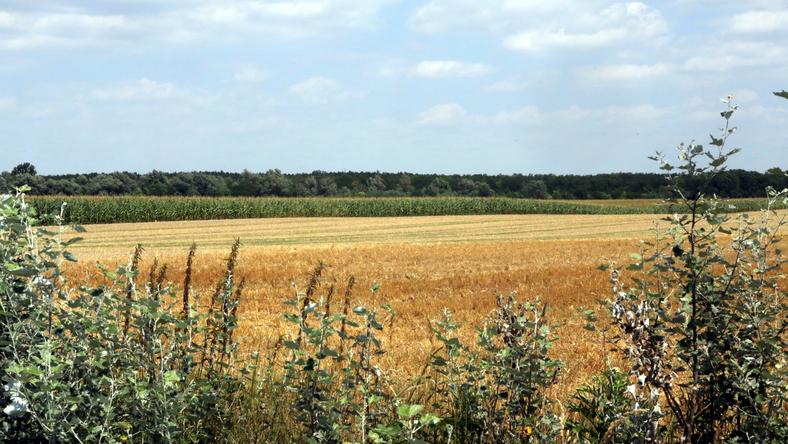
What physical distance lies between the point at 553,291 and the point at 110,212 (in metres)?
49.7

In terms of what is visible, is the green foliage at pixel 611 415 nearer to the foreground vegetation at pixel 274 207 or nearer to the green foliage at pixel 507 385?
the green foliage at pixel 507 385

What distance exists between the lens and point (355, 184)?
102562 mm

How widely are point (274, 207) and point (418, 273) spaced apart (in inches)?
1801

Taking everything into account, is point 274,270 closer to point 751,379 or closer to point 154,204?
point 751,379

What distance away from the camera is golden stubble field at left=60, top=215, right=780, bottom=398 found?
10.7 m

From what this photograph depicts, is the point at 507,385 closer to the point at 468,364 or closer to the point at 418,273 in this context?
the point at 468,364

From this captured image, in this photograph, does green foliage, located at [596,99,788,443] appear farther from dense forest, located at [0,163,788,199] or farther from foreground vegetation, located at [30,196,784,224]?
foreground vegetation, located at [30,196,784,224]

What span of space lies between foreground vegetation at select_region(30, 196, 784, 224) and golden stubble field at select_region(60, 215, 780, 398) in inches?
540

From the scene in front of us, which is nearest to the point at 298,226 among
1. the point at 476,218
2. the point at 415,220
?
the point at 415,220

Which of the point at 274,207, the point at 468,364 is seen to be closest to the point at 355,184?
the point at 274,207

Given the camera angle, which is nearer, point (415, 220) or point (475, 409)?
point (475, 409)

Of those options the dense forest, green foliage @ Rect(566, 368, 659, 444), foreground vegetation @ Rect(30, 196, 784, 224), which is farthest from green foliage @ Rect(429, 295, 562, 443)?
foreground vegetation @ Rect(30, 196, 784, 224)

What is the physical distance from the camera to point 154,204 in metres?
61.8

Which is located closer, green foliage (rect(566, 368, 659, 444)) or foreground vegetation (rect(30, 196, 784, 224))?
green foliage (rect(566, 368, 659, 444))
